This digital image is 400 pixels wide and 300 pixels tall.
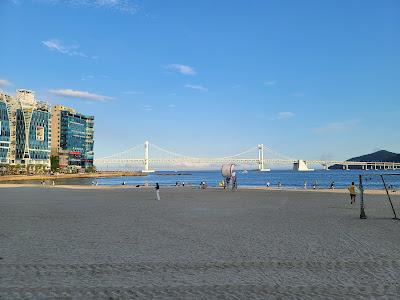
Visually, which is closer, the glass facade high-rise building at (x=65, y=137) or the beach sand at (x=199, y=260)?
the beach sand at (x=199, y=260)

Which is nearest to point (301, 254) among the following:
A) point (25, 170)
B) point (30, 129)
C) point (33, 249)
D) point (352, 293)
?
point (352, 293)

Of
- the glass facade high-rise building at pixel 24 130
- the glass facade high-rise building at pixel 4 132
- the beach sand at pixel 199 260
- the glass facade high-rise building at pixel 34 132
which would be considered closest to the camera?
the beach sand at pixel 199 260

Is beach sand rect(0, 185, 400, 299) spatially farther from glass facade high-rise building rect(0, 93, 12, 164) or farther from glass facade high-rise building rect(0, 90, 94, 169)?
glass facade high-rise building rect(0, 90, 94, 169)

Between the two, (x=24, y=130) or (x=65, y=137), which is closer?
(x=24, y=130)

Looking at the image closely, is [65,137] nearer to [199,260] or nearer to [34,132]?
[34,132]

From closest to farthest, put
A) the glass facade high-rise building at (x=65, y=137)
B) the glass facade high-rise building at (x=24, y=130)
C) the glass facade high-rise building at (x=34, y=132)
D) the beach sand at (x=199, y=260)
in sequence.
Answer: the beach sand at (x=199, y=260), the glass facade high-rise building at (x=24, y=130), the glass facade high-rise building at (x=34, y=132), the glass facade high-rise building at (x=65, y=137)

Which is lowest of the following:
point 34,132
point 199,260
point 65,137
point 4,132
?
point 199,260

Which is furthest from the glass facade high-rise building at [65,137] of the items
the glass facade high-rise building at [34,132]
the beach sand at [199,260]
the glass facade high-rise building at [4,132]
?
the beach sand at [199,260]

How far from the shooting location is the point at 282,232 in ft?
47.6

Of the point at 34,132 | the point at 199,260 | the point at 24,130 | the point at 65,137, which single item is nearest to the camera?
the point at 199,260

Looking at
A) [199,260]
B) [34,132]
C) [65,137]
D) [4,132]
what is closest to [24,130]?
[34,132]

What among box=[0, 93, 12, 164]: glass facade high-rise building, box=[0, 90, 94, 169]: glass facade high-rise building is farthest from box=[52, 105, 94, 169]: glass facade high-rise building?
box=[0, 93, 12, 164]: glass facade high-rise building

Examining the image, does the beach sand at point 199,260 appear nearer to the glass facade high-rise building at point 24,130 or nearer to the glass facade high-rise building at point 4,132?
the glass facade high-rise building at point 4,132

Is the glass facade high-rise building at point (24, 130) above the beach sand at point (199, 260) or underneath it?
above
